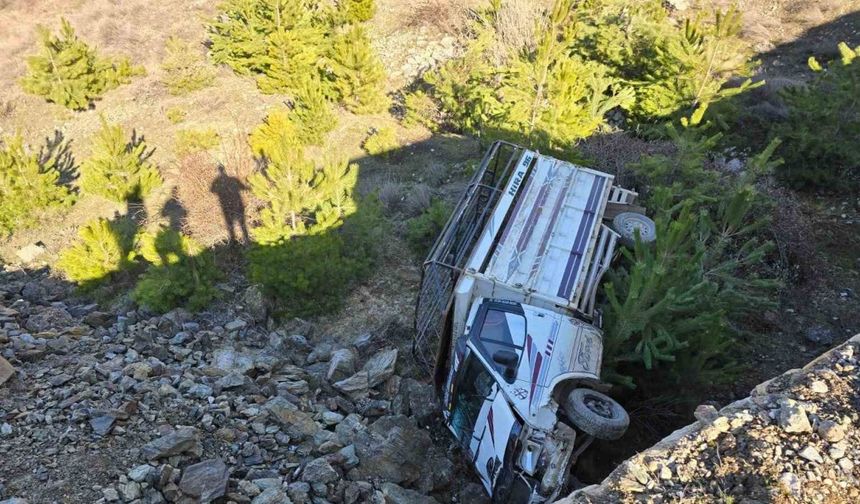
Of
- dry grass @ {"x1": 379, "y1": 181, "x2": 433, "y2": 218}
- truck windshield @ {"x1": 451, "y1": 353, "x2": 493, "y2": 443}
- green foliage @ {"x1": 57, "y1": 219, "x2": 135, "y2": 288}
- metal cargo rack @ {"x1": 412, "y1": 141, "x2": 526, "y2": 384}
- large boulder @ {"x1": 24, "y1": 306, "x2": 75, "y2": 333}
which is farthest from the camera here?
dry grass @ {"x1": 379, "y1": 181, "x2": 433, "y2": 218}

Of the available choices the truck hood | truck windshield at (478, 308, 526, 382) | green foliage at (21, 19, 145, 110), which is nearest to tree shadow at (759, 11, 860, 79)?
the truck hood

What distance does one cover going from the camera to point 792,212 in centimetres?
972

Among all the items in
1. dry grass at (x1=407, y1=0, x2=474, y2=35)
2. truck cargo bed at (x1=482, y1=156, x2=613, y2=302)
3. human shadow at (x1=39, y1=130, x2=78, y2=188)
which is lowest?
human shadow at (x1=39, y1=130, x2=78, y2=188)

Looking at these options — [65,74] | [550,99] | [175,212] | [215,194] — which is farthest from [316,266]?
[65,74]

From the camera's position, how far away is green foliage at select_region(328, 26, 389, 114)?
1460 centimetres

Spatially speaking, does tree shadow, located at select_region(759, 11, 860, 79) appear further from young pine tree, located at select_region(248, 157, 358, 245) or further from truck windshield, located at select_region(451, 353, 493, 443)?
A: truck windshield, located at select_region(451, 353, 493, 443)

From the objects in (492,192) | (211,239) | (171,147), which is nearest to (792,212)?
(492,192)

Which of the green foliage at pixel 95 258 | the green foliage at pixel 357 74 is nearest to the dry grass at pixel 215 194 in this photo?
the green foliage at pixel 95 258

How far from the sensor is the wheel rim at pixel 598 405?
4.93 m

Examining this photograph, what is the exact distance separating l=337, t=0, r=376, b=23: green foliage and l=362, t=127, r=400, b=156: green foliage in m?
6.83

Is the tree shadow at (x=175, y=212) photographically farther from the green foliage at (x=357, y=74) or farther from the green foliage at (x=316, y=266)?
the green foliage at (x=357, y=74)

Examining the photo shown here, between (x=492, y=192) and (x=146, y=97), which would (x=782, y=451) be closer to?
(x=492, y=192)

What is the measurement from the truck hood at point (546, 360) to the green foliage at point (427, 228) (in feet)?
14.0

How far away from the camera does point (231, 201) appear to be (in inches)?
465
